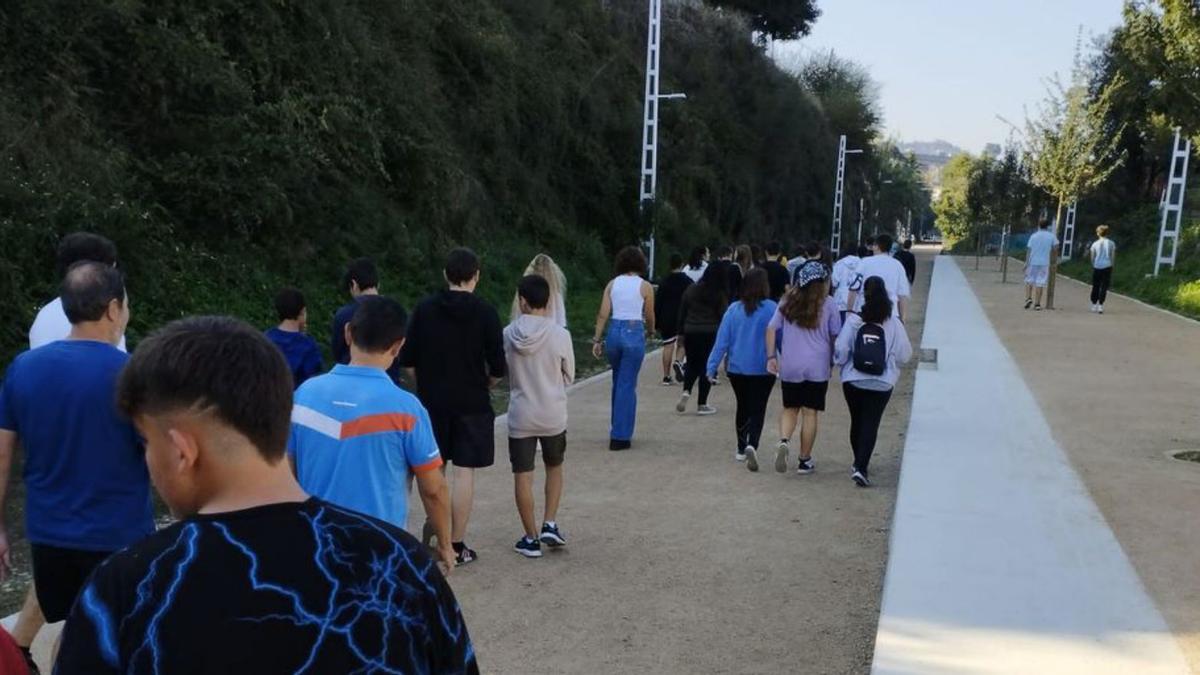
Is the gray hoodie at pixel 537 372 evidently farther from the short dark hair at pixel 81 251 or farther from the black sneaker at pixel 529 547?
the short dark hair at pixel 81 251

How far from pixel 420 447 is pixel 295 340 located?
7.27 ft

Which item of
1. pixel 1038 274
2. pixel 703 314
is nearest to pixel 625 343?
pixel 703 314

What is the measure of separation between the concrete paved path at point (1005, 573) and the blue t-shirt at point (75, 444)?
2.73 metres

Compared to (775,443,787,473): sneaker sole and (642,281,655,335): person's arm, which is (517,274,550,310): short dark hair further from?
(642,281,655,335): person's arm

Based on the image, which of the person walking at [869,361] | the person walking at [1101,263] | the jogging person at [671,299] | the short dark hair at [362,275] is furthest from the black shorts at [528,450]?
the person walking at [1101,263]

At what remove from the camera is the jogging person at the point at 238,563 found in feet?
4.32

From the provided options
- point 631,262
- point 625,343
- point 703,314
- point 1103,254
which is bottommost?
point 625,343

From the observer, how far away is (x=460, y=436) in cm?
483

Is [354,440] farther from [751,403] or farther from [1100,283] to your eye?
[1100,283]

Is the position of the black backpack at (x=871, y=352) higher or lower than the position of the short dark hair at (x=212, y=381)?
lower

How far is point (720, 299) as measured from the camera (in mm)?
9219

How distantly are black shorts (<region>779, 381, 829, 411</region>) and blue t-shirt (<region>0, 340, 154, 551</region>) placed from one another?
4952 millimetres

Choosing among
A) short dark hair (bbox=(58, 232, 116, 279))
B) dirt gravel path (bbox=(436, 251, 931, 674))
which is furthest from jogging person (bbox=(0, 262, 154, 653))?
dirt gravel path (bbox=(436, 251, 931, 674))

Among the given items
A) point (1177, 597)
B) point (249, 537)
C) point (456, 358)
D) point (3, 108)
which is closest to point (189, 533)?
point (249, 537)
